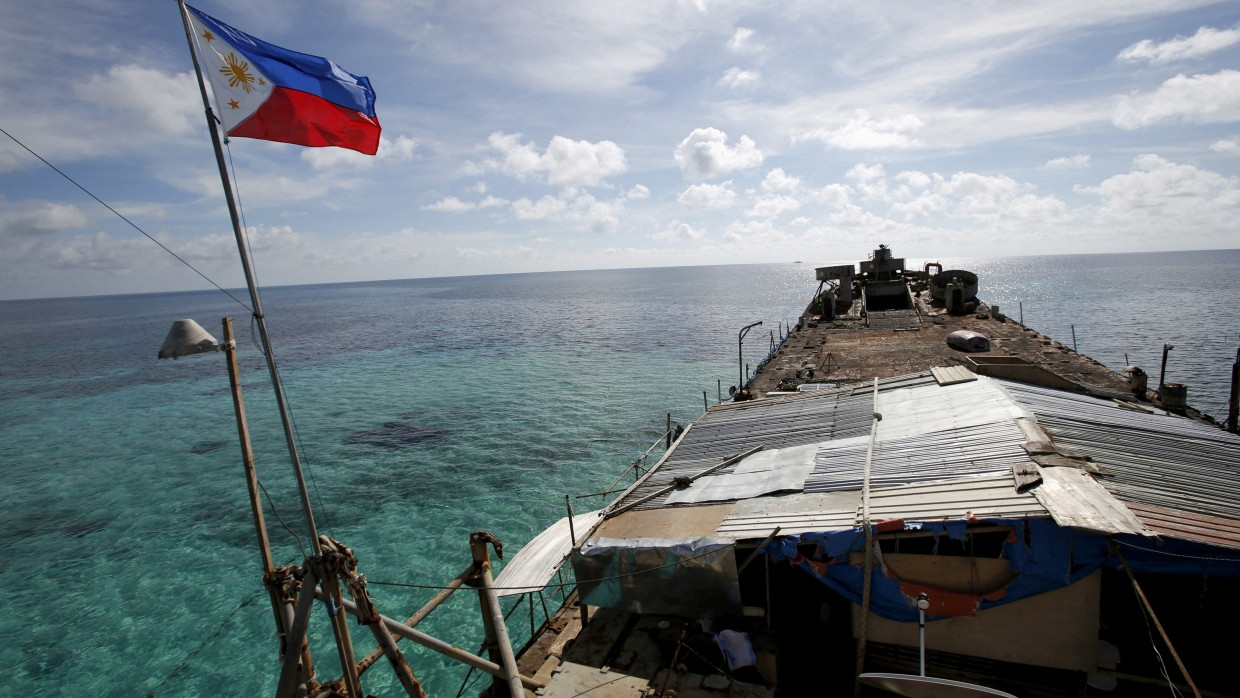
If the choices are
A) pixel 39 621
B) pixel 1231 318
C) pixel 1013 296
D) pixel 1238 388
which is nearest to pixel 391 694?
pixel 39 621

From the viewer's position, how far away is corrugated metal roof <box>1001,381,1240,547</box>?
9.12 meters

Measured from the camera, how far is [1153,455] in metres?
11.6

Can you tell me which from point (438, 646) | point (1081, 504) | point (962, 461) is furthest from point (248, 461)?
point (962, 461)

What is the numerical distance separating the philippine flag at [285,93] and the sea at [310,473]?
4920 mm

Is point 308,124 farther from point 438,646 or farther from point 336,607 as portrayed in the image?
point 438,646

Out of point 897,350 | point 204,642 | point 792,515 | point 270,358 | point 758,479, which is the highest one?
point 270,358

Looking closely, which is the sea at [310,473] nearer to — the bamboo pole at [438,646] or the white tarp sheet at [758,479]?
the bamboo pole at [438,646]

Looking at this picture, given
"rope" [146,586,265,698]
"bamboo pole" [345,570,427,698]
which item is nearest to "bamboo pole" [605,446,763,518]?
"bamboo pole" [345,570,427,698]

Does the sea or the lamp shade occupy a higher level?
the lamp shade

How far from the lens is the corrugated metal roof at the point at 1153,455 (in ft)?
29.9

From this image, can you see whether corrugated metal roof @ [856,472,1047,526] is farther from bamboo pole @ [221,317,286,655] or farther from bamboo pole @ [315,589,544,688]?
bamboo pole @ [221,317,286,655]

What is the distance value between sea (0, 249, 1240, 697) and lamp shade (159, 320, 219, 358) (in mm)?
2170

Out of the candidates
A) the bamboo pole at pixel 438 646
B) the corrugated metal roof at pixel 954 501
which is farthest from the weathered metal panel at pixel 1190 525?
the bamboo pole at pixel 438 646

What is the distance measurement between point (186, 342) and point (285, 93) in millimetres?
3364
